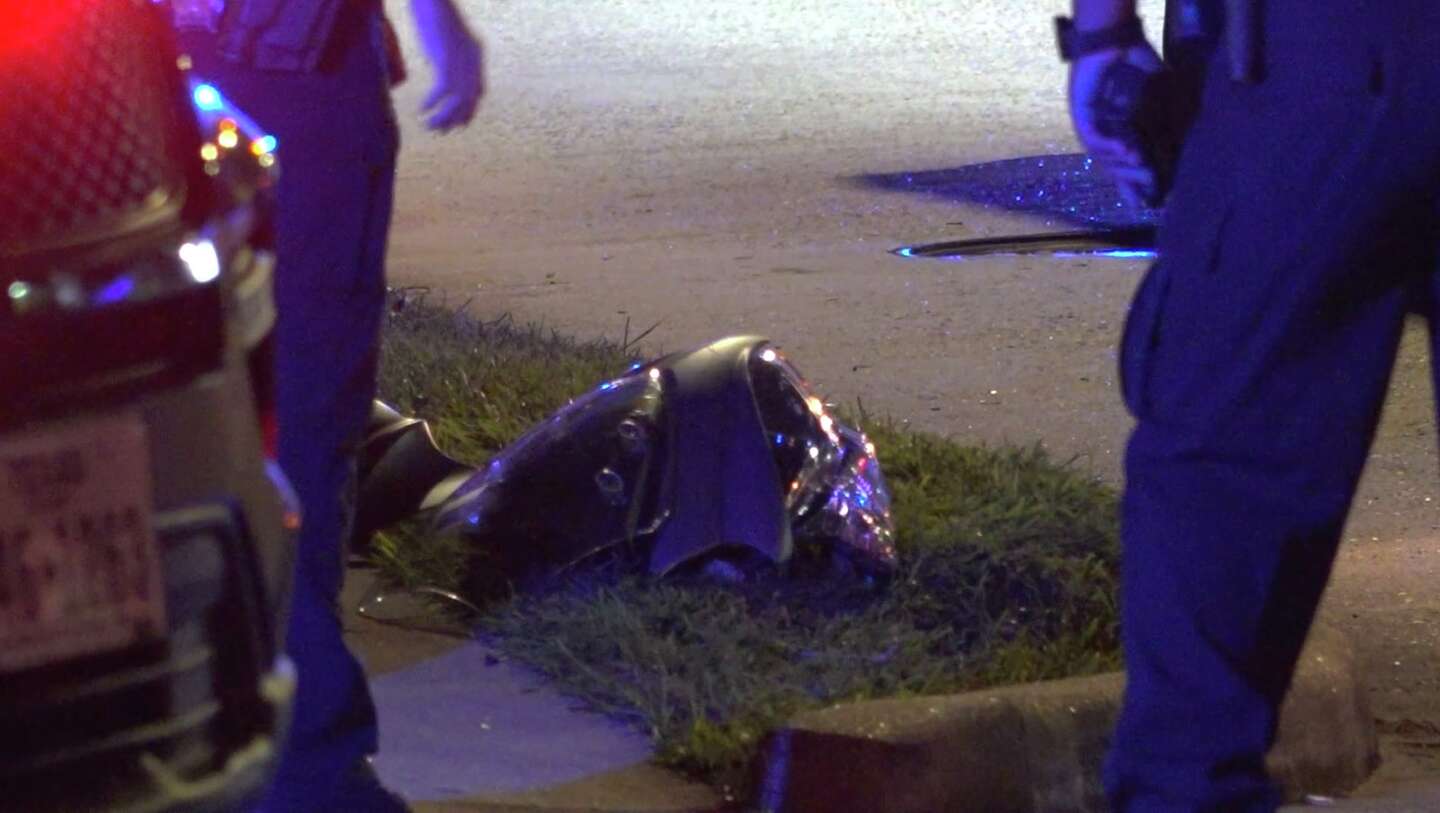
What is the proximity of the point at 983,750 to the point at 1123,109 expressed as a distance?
1.03 m

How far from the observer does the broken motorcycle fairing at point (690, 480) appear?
12.9 feet

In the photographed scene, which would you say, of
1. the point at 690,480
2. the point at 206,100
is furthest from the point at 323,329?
the point at 690,480

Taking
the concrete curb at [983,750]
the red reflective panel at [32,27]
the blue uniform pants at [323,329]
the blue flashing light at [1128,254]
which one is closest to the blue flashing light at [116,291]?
the red reflective panel at [32,27]

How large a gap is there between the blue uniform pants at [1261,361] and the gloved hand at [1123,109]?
6cm

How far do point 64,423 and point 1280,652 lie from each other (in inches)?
56.5

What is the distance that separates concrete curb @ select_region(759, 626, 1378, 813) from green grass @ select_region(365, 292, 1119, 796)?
0.50ft

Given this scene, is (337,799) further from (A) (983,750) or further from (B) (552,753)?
(A) (983,750)

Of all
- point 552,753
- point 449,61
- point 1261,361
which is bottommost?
point 552,753

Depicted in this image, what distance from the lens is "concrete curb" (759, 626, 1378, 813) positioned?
3135mm

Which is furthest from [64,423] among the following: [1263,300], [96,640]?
[1263,300]

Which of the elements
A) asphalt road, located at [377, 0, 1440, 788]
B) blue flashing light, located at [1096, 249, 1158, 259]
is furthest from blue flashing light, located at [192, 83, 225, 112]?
blue flashing light, located at [1096, 249, 1158, 259]

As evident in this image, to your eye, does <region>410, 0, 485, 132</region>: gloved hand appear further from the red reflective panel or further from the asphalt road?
the asphalt road

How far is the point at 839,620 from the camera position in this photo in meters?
3.79

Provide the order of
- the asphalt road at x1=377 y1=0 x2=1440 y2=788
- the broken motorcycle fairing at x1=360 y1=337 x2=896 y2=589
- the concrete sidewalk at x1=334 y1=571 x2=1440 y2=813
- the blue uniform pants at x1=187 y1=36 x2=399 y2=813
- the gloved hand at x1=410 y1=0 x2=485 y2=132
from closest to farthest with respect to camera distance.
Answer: the blue uniform pants at x1=187 y1=36 x2=399 y2=813 → the gloved hand at x1=410 y1=0 x2=485 y2=132 → the concrete sidewalk at x1=334 y1=571 x2=1440 y2=813 → the broken motorcycle fairing at x1=360 y1=337 x2=896 y2=589 → the asphalt road at x1=377 y1=0 x2=1440 y2=788
